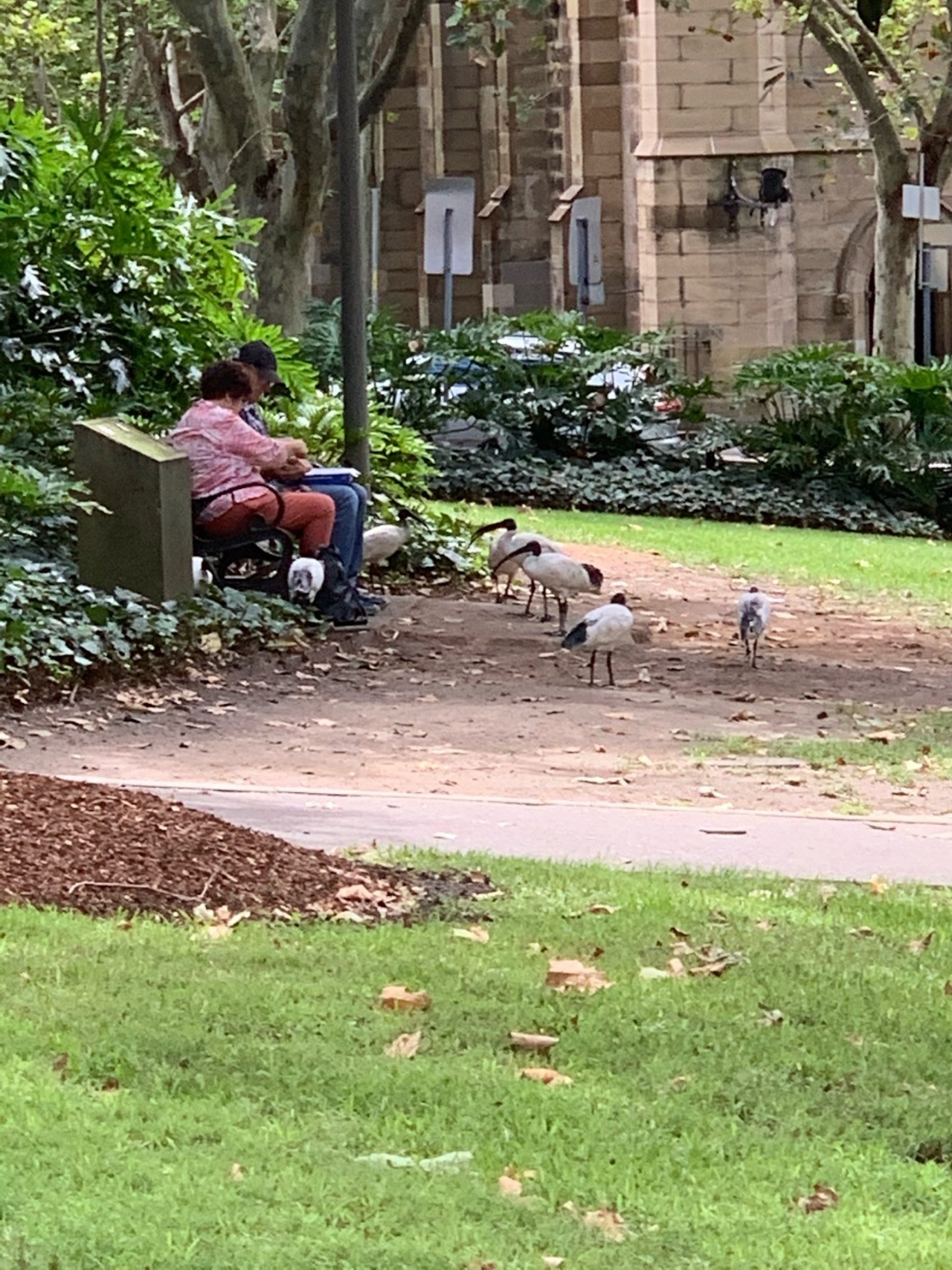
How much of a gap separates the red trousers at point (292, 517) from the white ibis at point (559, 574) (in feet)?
4.31

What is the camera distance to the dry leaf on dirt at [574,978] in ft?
19.2

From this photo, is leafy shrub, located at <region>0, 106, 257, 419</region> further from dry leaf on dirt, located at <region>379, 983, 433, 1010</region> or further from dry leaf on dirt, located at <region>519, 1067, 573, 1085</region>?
dry leaf on dirt, located at <region>519, 1067, 573, 1085</region>

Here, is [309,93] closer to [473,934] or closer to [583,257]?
[473,934]

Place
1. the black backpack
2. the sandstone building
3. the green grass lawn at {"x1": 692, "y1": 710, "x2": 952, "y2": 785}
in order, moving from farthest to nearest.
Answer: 1. the sandstone building
2. the black backpack
3. the green grass lawn at {"x1": 692, "y1": 710, "x2": 952, "y2": 785}

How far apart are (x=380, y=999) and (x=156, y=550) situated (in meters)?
6.75

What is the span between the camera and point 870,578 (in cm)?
1903

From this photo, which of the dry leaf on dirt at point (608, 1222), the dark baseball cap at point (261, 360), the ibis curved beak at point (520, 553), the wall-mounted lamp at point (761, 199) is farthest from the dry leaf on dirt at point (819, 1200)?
the wall-mounted lamp at point (761, 199)

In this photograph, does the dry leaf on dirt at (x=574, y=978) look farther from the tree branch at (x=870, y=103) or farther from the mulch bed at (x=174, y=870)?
the tree branch at (x=870, y=103)

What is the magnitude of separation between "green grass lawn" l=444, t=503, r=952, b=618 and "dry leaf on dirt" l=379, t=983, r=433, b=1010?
11.9 m

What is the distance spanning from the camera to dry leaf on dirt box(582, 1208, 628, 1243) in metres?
4.18

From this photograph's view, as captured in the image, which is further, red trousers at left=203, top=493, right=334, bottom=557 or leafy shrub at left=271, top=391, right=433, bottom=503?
leafy shrub at left=271, top=391, right=433, bottom=503

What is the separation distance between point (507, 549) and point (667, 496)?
10.2 meters

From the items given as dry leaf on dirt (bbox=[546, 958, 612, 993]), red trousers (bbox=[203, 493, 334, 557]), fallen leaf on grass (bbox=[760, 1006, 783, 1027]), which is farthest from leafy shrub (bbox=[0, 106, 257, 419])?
fallen leaf on grass (bbox=[760, 1006, 783, 1027])

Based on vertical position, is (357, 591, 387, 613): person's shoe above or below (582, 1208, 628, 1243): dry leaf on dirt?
below
